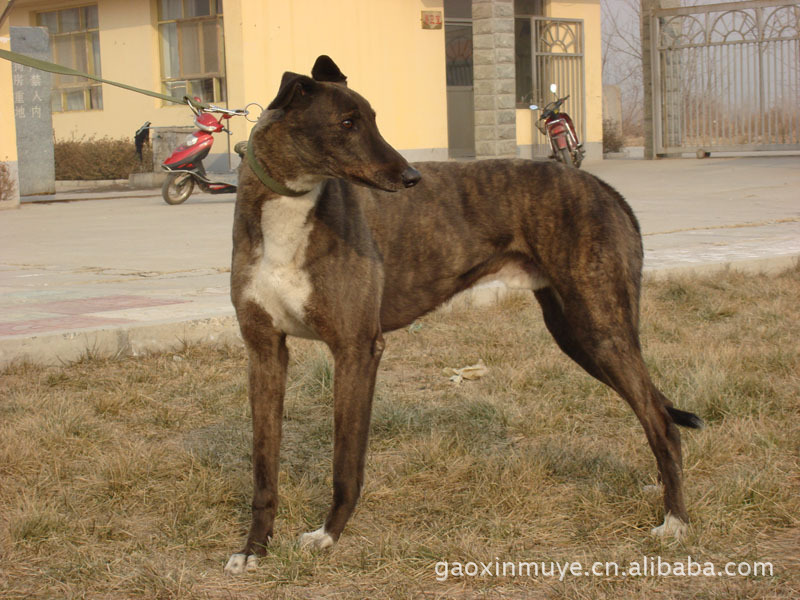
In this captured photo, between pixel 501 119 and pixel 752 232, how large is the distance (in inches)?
417

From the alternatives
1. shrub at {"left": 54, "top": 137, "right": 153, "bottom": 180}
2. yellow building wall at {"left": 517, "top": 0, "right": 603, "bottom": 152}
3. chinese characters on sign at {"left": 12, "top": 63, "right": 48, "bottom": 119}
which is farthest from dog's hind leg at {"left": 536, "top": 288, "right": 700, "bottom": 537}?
yellow building wall at {"left": 517, "top": 0, "right": 603, "bottom": 152}

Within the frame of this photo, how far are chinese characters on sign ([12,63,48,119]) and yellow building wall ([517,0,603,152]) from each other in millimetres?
10977

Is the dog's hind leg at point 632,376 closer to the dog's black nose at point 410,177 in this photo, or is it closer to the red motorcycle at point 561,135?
the dog's black nose at point 410,177

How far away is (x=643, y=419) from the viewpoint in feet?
10.8

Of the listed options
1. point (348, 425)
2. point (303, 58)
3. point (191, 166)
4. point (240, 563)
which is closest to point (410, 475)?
point (348, 425)

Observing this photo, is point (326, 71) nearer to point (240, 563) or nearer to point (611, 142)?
point (240, 563)

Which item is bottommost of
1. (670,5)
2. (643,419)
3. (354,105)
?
(643,419)

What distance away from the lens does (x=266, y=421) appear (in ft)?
10.5

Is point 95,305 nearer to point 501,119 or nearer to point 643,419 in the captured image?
point 643,419

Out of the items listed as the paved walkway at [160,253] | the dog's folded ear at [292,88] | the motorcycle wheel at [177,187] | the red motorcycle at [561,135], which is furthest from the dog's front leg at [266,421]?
the red motorcycle at [561,135]

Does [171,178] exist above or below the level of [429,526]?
above

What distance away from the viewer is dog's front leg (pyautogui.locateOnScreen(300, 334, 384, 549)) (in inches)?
122

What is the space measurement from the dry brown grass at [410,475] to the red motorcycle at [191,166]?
29.3 feet

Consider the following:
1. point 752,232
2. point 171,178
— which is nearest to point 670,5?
point 171,178
